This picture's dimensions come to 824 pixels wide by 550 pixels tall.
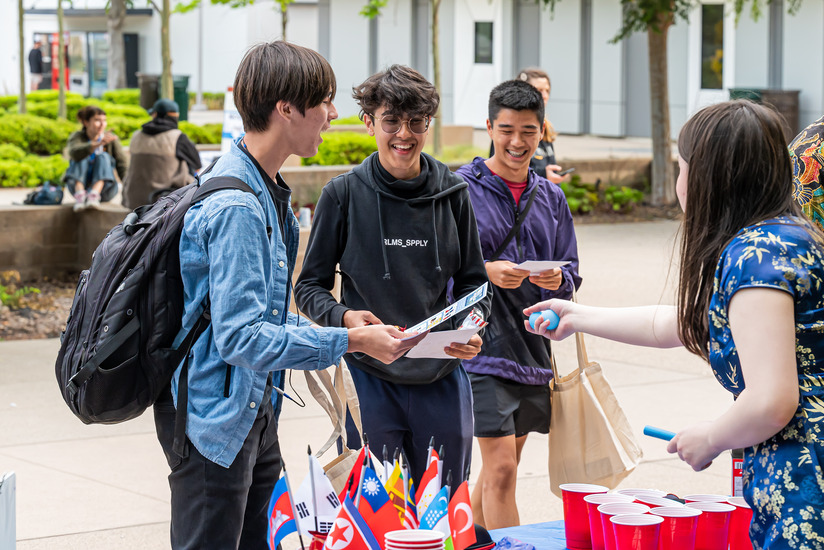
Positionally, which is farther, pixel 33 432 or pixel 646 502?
pixel 33 432

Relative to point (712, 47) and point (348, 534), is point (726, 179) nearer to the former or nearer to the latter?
point (348, 534)

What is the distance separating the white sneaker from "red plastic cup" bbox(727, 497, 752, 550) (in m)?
9.69

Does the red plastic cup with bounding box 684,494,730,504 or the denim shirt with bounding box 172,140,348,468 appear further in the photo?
the red plastic cup with bounding box 684,494,730,504

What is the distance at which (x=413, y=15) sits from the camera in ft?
100

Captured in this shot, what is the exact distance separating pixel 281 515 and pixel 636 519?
0.85 metres

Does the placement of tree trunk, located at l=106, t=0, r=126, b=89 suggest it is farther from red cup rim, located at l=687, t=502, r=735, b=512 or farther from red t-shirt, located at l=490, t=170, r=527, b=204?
red cup rim, located at l=687, t=502, r=735, b=512

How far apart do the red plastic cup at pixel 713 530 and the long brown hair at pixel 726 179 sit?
51 cm

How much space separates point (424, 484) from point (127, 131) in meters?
20.2

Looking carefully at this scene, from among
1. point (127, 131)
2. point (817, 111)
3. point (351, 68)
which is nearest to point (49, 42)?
point (351, 68)

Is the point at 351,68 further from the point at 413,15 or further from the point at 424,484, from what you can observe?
the point at 424,484

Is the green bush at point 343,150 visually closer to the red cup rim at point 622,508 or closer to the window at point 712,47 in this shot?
the window at point 712,47

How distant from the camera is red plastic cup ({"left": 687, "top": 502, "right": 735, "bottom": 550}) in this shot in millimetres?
2699

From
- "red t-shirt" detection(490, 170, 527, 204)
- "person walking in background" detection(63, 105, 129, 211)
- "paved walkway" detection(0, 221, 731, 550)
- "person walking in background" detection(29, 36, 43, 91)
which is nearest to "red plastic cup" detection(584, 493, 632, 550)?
"paved walkway" detection(0, 221, 731, 550)

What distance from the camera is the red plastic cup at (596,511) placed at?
2.77 metres
